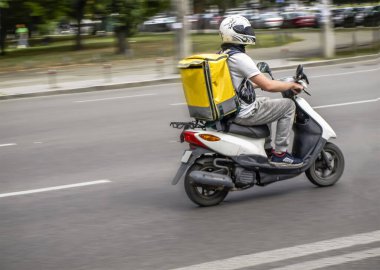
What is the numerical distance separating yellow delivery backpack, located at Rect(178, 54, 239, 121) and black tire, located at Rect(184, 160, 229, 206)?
41 cm

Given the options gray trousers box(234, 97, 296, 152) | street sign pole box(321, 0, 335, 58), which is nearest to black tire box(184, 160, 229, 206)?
gray trousers box(234, 97, 296, 152)

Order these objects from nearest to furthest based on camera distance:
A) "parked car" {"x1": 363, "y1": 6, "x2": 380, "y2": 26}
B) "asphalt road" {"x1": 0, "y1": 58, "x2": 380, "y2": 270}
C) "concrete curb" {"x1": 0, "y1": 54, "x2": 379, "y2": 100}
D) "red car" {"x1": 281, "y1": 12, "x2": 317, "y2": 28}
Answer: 1. "asphalt road" {"x1": 0, "y1": 58, "x2": 380, "y2": 270}
2. "concrete curb" {"x1": 0, "y1": 54, "x2": 379, "y2": 100}
3. "parked car" {"x1": 363, "y1": 6, "x2": 380, "y2": 26}
4. "red car" {"x1": 281, "y1": 12, "x2": 317, "y2": 28}

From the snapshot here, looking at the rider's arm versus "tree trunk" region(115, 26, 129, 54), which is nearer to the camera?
the rider's arm

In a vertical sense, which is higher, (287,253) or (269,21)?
(287,253)

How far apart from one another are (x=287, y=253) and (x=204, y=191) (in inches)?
65.3

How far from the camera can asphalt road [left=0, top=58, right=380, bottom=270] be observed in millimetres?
5340

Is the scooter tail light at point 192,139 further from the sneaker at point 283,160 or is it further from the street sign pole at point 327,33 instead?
the street sign pole at point 327,33

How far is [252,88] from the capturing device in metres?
6.83

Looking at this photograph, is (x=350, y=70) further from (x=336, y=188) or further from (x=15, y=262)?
→ (x=15, y=262)

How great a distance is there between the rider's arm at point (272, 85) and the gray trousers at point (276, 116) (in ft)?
0.45

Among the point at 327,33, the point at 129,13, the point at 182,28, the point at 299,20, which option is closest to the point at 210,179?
the point at 182,28

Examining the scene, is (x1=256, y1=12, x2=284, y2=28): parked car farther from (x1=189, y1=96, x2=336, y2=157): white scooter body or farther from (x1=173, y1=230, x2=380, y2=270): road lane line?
(x1=173, y1=230, x2=380, y2=270): road lane line

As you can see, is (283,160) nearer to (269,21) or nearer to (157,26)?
(269,21)

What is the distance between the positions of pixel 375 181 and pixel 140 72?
17997 millimetres
